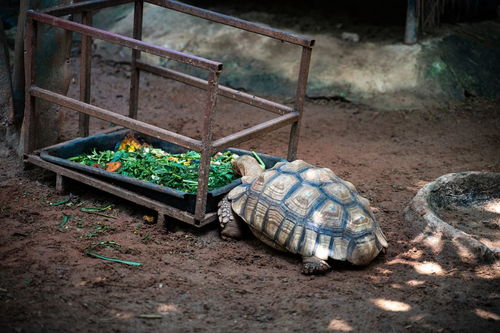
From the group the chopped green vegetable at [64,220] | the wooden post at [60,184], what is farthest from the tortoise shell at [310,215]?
the wooden post at [60,184]

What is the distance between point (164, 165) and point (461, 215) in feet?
7.70

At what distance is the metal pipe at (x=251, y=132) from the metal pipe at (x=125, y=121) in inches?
6.4

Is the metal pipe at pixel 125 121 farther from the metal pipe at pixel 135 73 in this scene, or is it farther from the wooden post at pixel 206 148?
the metal pipe at pixel 135 73

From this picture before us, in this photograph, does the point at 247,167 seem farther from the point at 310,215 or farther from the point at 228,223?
the point at 310,215

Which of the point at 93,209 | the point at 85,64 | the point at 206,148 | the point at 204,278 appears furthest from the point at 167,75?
the point at 204,278

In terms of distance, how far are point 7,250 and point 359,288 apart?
2235mm

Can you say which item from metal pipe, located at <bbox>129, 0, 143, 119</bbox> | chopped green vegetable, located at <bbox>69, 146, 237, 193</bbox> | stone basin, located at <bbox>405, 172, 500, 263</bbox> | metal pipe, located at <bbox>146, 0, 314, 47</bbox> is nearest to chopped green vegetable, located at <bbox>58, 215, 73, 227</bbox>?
chopped green vegetable, located at <bbox>69, 146, 237, 193</bbox>

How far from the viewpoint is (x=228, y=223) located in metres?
4.61

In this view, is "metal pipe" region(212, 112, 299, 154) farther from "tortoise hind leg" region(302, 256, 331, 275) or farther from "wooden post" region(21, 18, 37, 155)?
"wooden post" region(21, 18, 37, 155)

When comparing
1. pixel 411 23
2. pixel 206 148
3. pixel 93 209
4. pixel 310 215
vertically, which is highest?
pixel 411 23

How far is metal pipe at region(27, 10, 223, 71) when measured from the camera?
4.25m

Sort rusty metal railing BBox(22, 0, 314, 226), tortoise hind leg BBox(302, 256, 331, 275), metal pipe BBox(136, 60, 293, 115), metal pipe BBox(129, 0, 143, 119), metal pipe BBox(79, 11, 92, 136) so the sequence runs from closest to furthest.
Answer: tortoise hind leg BBox(302, 256, 331, 275) < rusty metal railing BBox(22, 0, 314, 226) < metal pipe BBox(136, 60, 293, 115) < metal pipe BBox(79, 11, 92, 136) < metal pipe BBox(129, 0, 143, 119)

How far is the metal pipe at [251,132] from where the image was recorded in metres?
4.54

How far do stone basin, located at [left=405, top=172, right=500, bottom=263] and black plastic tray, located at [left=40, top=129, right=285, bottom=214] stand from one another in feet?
3.97
